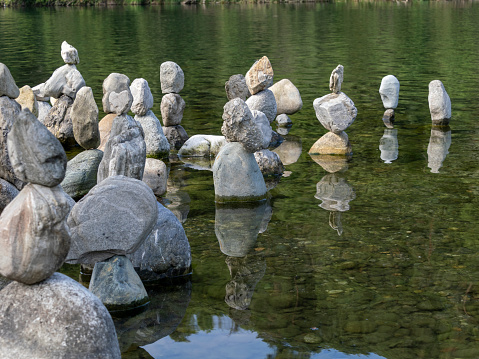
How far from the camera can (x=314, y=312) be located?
6324 millimetres

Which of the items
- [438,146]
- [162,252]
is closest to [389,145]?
Result: [438,146]

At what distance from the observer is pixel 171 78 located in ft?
41.4

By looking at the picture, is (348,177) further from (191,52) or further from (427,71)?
(191,52)

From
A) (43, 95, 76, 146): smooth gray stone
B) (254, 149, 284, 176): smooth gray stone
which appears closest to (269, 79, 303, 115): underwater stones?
(254, 149, 284, 176): smooth gray stone

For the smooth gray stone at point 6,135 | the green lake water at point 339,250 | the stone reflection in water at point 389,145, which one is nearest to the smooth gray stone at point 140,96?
the green lake water at point 339,250

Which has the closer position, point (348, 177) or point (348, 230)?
point (348, 230)

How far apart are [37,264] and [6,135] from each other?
3.52 meters

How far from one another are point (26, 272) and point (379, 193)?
6432 millimetres

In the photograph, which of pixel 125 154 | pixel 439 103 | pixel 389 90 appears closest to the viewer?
pixel 125 154

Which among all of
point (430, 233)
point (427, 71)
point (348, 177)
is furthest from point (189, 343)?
point (427, 71)

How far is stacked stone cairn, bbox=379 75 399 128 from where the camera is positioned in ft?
48.1

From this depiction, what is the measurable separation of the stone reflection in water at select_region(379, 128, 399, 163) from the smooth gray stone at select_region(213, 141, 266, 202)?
3.25 metres

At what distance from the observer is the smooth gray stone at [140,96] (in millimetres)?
11344

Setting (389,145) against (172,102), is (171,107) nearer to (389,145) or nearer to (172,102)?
(172,102)
